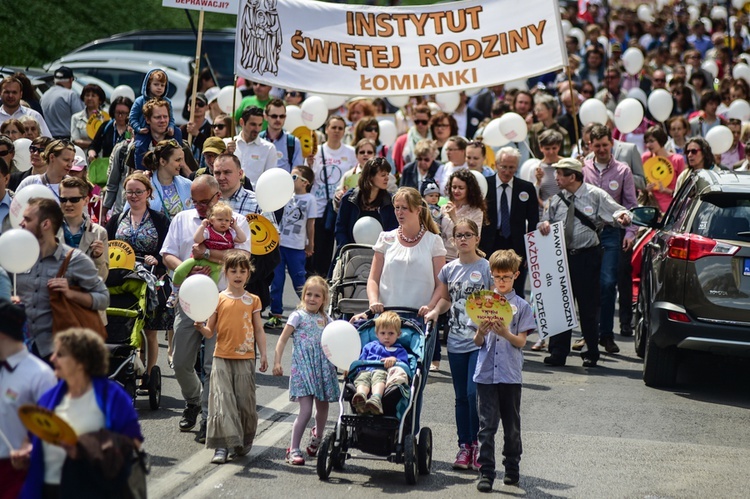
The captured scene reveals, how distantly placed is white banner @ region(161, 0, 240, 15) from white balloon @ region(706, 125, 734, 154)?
6.73 m

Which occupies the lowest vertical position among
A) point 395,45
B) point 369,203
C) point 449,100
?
point 369,203

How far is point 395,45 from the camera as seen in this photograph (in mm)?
13469

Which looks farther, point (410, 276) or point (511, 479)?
point (410, 276)

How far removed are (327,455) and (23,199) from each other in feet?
8.72

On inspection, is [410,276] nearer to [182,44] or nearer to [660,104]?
[660,104]

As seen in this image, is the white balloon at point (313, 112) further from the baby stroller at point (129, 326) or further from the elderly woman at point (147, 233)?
the baby stroller at point (129, 326)

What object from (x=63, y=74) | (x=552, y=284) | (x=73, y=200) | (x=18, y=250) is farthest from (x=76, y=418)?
(x=63, y=74)

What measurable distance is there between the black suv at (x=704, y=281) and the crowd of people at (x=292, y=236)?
3.38 ft

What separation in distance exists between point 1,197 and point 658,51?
21.5 meters

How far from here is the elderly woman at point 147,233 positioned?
10094 millimetres

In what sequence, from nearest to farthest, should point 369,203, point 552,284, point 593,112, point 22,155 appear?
1. point 369,203
2. point 552,284
3. point 22,155
4. point 593,112

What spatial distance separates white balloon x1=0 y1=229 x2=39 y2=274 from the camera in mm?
7391

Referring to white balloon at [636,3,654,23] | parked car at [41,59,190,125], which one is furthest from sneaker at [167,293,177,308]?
white balloon at [636,3,654,23]

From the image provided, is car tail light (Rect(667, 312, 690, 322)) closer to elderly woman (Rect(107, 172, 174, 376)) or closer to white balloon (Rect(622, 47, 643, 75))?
elderly woman (Rect(107, 172, 174, 376))
